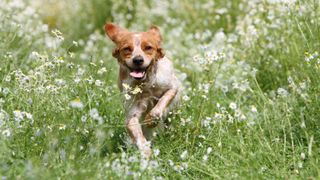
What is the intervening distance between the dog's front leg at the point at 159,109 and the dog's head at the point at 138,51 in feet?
0.90

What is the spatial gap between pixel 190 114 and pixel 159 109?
0.82 m

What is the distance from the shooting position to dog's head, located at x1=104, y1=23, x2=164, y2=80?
533cm

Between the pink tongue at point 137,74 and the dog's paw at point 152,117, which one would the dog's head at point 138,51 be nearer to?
the pink tongue at point 137,74

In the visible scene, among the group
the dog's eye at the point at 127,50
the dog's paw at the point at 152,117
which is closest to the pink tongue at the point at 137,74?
the dog's eye at the point at 127,50

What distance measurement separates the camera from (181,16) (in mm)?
10445

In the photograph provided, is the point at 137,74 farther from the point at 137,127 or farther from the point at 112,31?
the point at 112,31

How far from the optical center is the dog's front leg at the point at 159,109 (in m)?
5.44

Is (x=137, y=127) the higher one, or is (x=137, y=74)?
(x=137, y=74)

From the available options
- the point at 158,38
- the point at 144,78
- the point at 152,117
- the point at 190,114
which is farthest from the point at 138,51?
the point at 190,114

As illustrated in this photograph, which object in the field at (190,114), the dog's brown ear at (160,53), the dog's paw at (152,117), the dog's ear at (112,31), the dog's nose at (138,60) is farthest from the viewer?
the dog's ear at (112,31)

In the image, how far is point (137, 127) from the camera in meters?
5.44

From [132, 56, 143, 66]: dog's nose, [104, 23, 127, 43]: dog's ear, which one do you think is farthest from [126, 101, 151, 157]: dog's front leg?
[104, 23, 127, 43]: dog's ear

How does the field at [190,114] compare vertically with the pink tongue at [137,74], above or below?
below

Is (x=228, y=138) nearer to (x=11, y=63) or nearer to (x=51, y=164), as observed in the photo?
(x=51, y=164)
